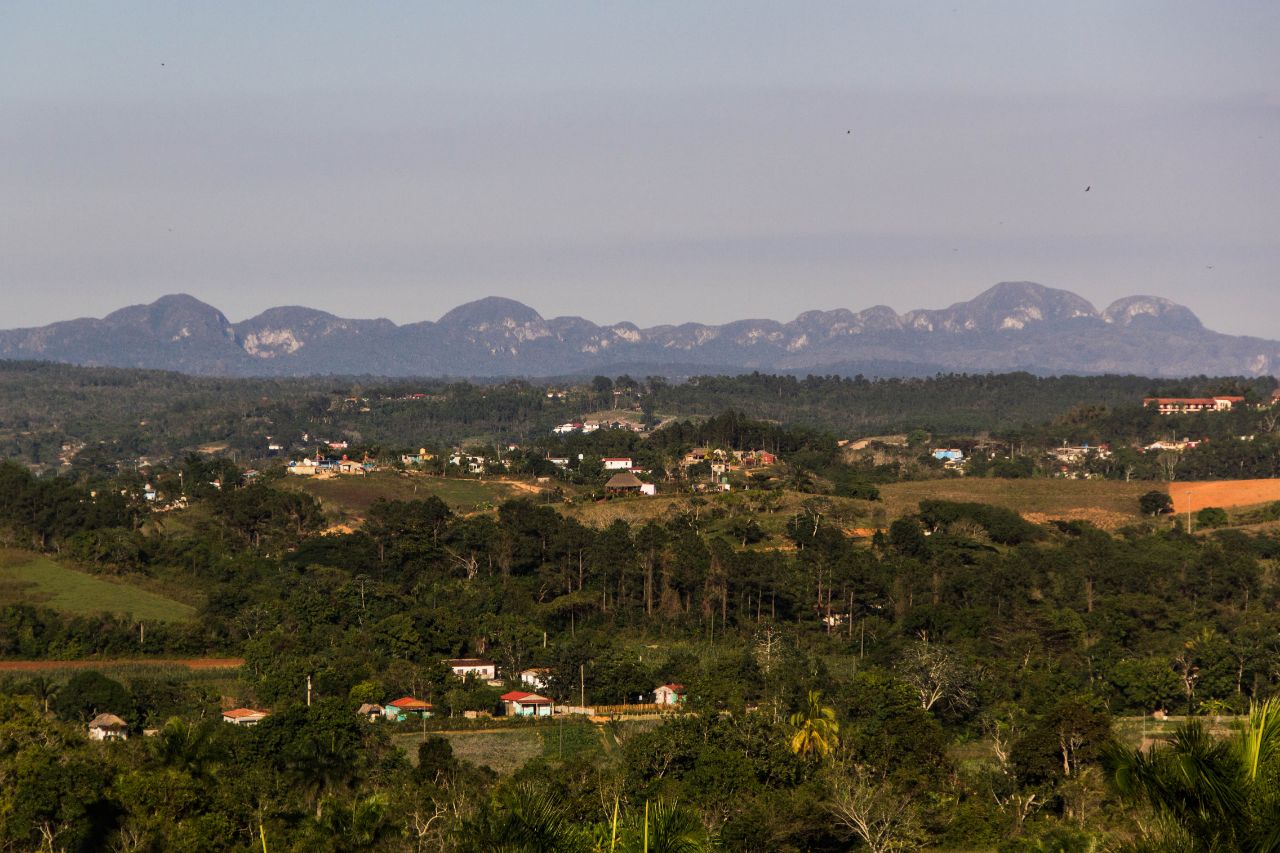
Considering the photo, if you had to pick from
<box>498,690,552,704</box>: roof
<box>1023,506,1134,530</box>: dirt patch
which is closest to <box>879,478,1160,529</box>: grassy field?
<box>1023,506,1134,530</box>: dirt patch

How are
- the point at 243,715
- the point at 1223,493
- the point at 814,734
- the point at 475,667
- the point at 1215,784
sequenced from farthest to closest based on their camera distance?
the point at 1223,493
the point at 475,667
the point at 243,715
the point at 814,734
the point at 1215,784

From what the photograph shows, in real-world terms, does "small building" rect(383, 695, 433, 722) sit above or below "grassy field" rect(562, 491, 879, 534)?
below

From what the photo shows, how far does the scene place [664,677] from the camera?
143ft

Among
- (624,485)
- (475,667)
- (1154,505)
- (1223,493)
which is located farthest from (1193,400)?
(475,667)

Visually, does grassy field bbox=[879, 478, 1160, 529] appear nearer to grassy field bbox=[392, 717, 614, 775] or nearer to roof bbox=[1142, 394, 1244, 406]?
grassy field bbox=[392, 717, 614, 775]

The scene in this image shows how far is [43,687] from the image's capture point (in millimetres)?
38438

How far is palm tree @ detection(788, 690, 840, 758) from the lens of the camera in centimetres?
3159

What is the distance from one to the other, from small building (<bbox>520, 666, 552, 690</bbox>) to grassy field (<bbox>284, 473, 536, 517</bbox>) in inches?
1236

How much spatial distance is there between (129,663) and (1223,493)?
60.6 metres

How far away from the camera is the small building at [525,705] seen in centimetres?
4159

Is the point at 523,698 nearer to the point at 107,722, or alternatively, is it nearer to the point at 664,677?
the point at 664,677

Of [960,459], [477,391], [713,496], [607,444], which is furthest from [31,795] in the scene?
[477,391]

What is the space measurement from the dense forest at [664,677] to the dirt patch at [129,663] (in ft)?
2.53

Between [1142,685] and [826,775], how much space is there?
16.7m
